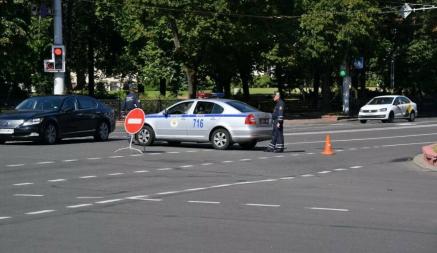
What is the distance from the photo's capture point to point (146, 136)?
72.1 feet

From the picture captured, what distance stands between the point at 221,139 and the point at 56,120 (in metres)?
5.05

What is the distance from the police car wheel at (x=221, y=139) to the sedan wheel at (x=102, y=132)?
4.46 m

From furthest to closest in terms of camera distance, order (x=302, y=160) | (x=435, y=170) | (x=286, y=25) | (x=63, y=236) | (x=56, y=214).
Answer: (x=286, y=25), (x=302, y=160), (x=435, y=170), (x=56, y=214), (x=63, y=236)

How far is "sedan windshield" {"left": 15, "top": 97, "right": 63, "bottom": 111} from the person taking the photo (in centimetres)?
2246

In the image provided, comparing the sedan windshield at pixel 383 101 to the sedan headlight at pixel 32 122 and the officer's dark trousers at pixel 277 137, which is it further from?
the sedan headlight at pixel 32 122

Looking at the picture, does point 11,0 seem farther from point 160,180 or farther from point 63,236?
point 63,236

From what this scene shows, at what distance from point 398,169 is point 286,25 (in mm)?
31048

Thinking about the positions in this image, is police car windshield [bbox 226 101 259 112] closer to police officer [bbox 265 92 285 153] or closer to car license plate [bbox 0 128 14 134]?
police officer [bbox 265 92 285 153]

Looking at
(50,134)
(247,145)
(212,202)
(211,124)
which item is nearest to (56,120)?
(50,134)

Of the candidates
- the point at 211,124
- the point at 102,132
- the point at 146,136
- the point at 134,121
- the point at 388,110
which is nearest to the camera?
the point at 134,121

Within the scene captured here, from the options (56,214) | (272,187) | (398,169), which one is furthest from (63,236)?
(398,169)

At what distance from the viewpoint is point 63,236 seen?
8367mm

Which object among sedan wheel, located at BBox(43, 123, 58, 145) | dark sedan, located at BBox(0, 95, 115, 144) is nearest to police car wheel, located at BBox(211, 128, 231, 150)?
dark sedan, located at BBox(0, 95, 115, 144)

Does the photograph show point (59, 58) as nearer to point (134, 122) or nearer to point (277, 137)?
point (134, 122)
